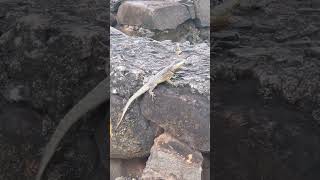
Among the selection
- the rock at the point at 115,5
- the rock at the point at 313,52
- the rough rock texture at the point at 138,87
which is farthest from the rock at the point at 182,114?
the rock at the point at 115,5

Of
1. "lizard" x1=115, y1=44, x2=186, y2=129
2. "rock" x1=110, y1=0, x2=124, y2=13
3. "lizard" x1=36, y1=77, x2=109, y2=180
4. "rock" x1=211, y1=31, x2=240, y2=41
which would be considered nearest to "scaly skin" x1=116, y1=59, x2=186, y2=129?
"lizard" x1=115, y1=44, x2=186, y2=129

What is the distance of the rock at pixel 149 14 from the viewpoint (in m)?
1.88

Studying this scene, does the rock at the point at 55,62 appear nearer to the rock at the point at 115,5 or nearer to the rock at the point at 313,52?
the rock at the point at 115,5

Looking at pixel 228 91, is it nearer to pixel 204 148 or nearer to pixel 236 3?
pixel 204 148

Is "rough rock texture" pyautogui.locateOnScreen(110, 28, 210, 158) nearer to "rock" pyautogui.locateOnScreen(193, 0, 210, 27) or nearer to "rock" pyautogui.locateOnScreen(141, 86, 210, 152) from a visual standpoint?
"rock" pyautogui.locateOnScreen(141, 86, 210, 152)

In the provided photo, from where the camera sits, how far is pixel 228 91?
5.05 feet

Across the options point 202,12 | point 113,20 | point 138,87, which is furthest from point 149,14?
point 138,87

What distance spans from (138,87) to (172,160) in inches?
12.6

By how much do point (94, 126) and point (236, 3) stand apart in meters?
0.74

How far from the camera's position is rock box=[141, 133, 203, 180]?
63.1 inches

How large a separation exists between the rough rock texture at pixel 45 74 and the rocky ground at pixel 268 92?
0.48 metres

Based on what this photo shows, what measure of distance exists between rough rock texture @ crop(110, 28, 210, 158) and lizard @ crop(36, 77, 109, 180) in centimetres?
8

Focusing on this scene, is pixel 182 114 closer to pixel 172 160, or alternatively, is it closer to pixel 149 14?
pixel 172 160

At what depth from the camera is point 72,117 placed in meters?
1.53
